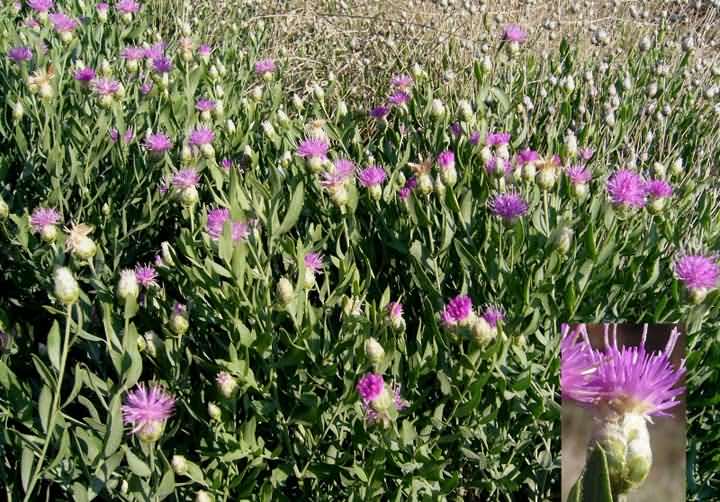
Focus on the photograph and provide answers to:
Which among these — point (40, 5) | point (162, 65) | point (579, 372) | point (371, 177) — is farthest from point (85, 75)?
point (579, 372)

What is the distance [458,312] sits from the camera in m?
1.45

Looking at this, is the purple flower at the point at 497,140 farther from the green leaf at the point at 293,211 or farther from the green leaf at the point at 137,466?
the green leaf at the point at 137,466

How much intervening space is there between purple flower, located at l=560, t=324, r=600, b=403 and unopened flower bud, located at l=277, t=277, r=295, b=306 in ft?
2.10

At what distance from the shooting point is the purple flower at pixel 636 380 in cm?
85

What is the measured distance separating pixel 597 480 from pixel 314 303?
1.32 metres

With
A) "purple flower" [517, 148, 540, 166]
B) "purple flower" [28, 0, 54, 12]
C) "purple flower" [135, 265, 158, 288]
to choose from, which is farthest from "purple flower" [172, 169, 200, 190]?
"purple flower" [28, 0, 54, 12]

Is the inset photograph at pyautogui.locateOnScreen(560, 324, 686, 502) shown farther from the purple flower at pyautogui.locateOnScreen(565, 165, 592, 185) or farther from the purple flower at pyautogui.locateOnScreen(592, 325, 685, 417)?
the purple flower at pyautogui.locateOnScreen(565, 165, 592, 185)

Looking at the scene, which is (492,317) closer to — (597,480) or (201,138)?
(597,480)

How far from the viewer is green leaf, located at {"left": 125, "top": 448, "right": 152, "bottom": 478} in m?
1.35

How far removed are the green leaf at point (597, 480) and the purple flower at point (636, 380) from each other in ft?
0.33

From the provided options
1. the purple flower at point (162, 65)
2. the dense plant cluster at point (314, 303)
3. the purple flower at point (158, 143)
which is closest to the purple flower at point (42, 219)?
the dense plant cluster at point (314, 303)

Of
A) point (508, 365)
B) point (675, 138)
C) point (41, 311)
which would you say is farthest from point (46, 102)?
point (675, 138)

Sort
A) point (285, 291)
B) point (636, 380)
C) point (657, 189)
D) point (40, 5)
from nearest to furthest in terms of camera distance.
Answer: point (636, 380), point (285, 291), point (657, 189), point (40, 5)

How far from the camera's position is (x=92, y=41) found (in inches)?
121
